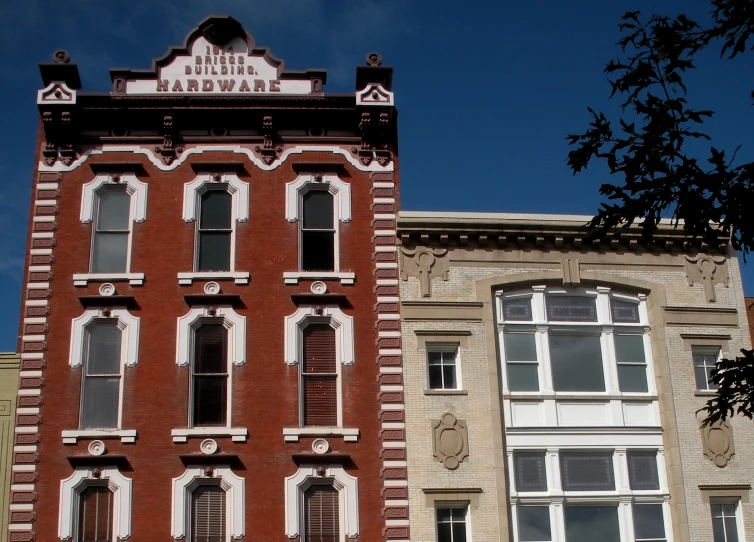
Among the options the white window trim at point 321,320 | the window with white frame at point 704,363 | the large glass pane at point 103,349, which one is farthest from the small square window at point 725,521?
the large glass pane at point 103,349

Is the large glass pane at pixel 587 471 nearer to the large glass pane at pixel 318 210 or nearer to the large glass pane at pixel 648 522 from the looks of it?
the large glass pane at pixel 648 522

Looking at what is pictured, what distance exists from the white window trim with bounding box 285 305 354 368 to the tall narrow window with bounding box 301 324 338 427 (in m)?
0.19

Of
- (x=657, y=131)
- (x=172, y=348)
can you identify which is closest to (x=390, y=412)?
(x=172, y=348)

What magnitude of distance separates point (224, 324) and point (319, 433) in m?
3.51

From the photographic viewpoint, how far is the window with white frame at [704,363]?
83.0 feet

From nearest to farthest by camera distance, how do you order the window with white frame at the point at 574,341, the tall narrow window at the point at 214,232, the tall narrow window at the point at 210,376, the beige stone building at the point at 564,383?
the beige stone building at the point at 564,383, the tall narrow window at the point at 210,376, the window with white frame at the point at 574,341, the tall narrow window at the point at 214,232

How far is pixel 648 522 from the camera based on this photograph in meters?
24.1

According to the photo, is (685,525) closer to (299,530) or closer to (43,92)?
(299,530)

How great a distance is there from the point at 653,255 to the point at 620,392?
3805mm

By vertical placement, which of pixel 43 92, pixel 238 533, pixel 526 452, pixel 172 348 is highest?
pixel 43 92

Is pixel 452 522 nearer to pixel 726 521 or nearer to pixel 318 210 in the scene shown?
pixel 726 521

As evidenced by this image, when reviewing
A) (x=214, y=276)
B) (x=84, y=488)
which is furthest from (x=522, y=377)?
(x=84, y=488)

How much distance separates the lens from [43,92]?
25.8 m

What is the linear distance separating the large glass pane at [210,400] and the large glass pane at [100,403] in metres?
1.83
